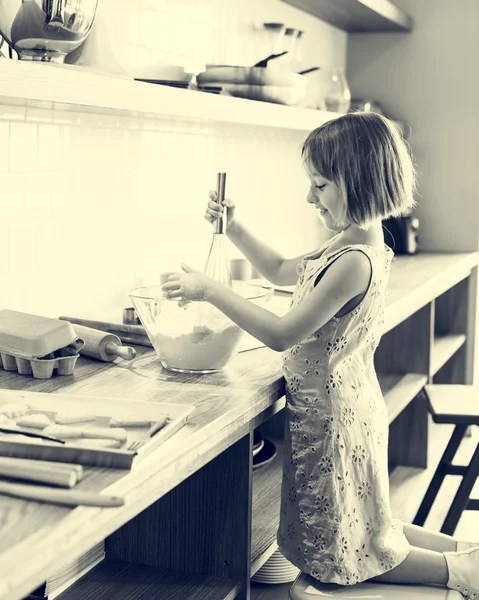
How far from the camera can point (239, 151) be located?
325cm

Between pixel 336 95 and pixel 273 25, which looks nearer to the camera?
pixel 273 25

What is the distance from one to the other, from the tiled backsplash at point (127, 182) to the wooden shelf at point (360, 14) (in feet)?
0.63

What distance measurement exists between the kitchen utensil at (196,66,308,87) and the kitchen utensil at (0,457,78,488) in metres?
1.57

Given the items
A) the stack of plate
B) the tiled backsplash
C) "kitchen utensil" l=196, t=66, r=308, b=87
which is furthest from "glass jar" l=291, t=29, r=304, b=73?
the stack of plate

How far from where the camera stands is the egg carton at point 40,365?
5.62ft

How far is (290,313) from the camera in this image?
5.75ft

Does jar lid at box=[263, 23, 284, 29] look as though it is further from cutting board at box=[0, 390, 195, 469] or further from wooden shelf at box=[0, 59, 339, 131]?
cutting board at box=[0, 390, 195, 469]

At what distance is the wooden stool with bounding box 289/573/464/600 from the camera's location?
5.80 feet

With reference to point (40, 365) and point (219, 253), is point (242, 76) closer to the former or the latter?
point (219, 253)

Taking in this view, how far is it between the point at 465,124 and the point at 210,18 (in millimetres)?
1860

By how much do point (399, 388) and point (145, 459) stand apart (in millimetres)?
2272

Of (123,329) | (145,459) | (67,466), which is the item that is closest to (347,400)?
(123,329)

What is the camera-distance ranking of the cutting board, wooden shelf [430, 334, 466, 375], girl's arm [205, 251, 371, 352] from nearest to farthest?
1. the cutting board
2. girl's arm [205, 251, 371, 352]
3. wooden shelf [430, 334, 466, 375]

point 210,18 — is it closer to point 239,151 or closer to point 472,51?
point 239,151
